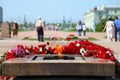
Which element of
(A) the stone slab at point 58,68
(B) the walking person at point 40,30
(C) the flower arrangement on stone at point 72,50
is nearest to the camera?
(A) the stone slab at point 58,68

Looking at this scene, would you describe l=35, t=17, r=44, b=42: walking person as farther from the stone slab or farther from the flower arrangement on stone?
the stone slab

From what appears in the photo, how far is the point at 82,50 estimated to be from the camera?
4965 millimetres

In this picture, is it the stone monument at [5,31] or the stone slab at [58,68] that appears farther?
the stone monument at [5,31]

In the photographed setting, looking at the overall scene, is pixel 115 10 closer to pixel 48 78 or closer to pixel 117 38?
pixel 117 38

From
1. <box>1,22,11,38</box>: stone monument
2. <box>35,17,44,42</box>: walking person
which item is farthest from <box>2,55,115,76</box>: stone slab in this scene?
<box>1,22,11,38</box>: stone monument

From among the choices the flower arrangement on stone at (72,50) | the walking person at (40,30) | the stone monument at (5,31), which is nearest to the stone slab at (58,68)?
the flower arrangement on stone at (72,50)

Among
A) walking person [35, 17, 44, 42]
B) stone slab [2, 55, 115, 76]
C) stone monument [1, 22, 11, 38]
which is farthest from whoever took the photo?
stone monument [1, 22, 11, 38]

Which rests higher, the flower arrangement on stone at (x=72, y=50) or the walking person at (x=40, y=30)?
the walking person at (x=40, y=30)

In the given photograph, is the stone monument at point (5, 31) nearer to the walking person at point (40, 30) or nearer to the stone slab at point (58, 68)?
the walking person at point (40, 30)

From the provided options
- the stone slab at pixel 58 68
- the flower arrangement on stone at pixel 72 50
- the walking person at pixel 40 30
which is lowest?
the stone slab at pixel 58 68

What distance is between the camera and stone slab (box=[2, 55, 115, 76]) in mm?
3990

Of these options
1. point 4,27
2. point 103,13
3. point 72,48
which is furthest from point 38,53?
point 103,13

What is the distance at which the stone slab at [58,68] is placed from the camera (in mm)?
3990

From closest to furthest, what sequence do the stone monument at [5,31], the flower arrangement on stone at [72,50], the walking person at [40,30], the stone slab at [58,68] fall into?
the stone slab at [58,68]
the flower arrangement on stone at [72,50]
the walking person at [40,30]
the stone monument at [5,31]
